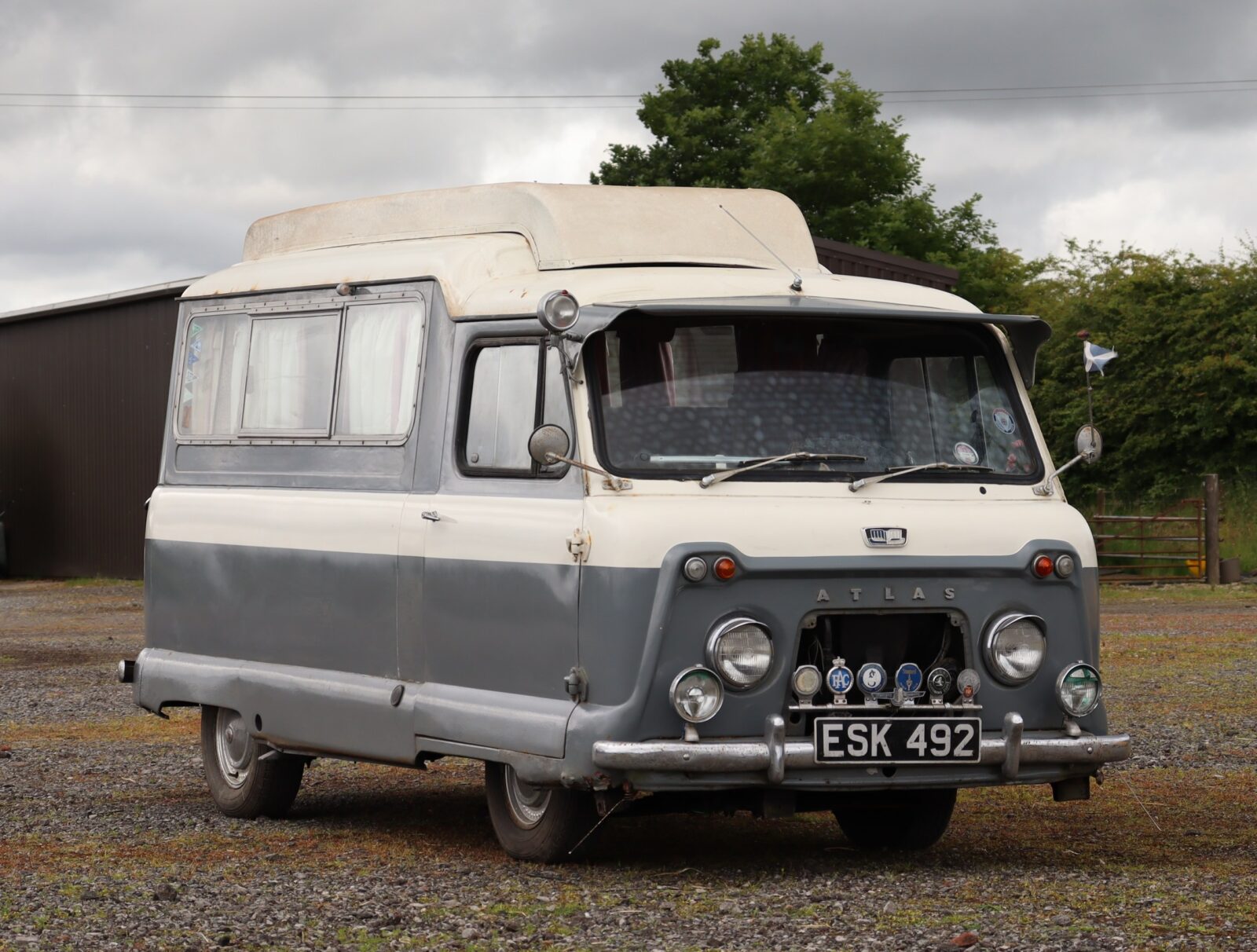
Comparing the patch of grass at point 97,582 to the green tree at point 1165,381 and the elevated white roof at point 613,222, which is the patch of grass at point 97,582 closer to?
the green tree at point 1165,381

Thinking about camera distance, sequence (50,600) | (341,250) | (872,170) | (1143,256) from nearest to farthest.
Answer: (341,250) < (50,600) < (1143,256) < (872,170)

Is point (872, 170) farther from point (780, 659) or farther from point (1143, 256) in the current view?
point (780, 659)

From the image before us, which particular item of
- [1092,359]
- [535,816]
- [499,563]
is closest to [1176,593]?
[1092,359]

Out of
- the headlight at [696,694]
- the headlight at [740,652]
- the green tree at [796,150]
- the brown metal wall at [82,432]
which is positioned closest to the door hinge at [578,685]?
the headlight at [696,694]

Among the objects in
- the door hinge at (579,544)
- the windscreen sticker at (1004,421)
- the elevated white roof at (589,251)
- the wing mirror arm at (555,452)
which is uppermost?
the elevated white roof at (589,251)

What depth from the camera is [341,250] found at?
10.1 metres

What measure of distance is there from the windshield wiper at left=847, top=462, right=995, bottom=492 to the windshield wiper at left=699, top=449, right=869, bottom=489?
0.12 meters

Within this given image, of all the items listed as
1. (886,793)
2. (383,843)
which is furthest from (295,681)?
(886,793)

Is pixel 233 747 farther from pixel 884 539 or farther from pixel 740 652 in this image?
pixel 884 539

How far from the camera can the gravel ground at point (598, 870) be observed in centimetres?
666

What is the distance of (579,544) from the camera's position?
762 centimetres

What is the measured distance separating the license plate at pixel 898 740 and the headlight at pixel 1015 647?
0.27 meters

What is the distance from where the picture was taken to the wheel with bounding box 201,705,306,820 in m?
9.93

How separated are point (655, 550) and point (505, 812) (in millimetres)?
1520
